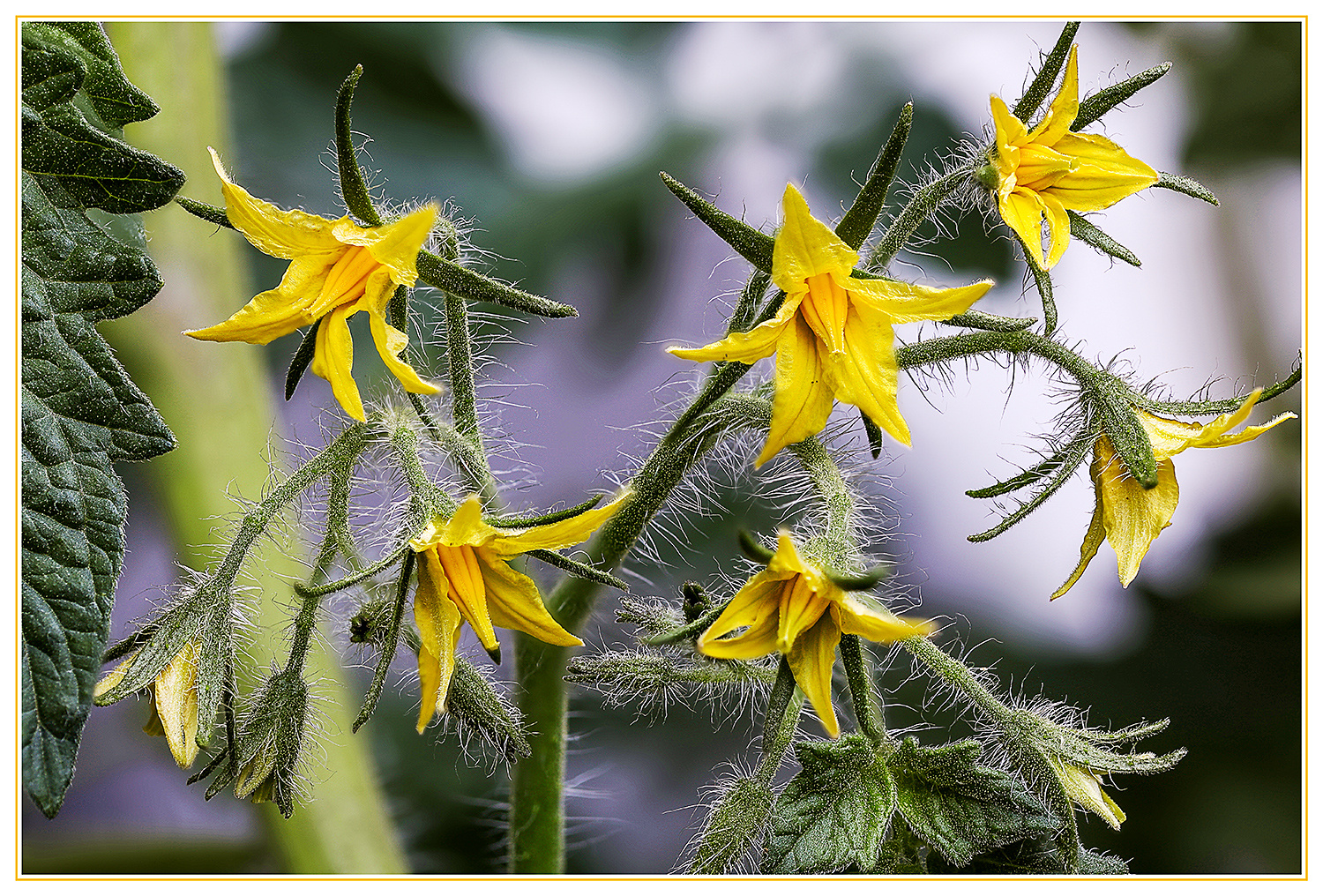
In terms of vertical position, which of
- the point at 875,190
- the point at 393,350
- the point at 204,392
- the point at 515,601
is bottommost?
the point at 204,392

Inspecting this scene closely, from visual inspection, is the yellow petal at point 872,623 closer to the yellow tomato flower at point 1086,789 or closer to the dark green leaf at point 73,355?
the yellow tomato flower at point 1086,789

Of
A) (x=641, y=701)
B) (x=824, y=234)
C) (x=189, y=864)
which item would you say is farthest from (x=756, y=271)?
(x=189, y=864)

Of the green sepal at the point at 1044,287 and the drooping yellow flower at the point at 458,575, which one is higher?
the green sepal at the point at 1044,287

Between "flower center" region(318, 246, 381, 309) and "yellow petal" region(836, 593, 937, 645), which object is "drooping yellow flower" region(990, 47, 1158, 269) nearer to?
"yellow petal" region(836, 593, 937, 645)

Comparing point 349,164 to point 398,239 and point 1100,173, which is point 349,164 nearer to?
point 398,239

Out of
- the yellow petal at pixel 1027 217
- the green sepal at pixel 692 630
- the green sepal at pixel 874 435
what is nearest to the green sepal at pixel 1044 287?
the yellow petal at pixel 1027 217

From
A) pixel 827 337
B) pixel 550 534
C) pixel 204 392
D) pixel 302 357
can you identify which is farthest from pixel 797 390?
pixel 204 392

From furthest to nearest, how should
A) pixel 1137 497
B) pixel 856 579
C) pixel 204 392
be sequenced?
pixel 204 392 < pixel 1137 497 < pixel 856 579

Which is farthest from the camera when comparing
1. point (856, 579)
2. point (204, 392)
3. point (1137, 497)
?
point (204, 392)
